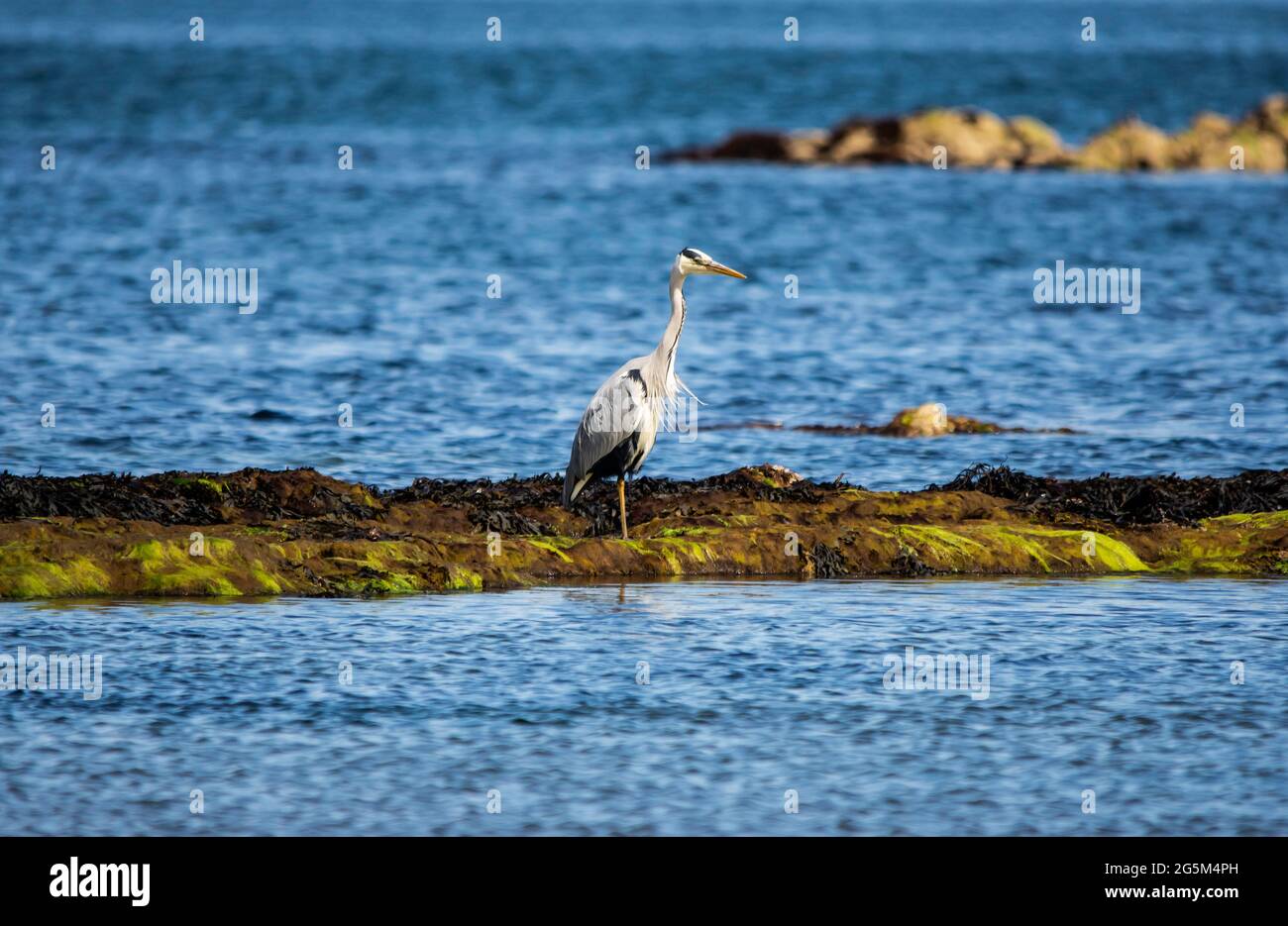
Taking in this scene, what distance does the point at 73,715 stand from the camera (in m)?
10.5

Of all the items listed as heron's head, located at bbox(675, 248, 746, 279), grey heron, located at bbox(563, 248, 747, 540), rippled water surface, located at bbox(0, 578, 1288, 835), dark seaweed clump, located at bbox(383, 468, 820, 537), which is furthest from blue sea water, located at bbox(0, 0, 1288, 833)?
heron's head, located at bbox(675, 248, 746, 279)

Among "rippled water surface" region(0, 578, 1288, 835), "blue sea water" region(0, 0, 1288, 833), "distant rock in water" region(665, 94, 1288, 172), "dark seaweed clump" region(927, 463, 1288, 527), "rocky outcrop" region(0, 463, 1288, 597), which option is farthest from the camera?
"distant rock in water" region(665, 94, 1288, 172)

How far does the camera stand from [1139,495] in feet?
50.5

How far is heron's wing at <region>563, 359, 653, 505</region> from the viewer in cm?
1481

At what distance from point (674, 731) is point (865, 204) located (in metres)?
41.5

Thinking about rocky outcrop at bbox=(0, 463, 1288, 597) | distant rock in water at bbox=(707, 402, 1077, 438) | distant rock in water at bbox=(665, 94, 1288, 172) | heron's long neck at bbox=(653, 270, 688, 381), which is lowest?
rocky outcrop at bbox=(0, 463, 1288, 597)

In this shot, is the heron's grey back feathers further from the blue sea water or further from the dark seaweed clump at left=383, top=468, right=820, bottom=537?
the blue sea water

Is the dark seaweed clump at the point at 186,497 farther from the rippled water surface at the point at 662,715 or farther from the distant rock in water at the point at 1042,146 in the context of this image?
the distant rock in water at the point at 1042,146

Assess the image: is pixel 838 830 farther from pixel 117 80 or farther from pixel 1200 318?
pixel 117 80

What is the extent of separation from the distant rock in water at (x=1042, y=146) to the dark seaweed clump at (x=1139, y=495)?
4329 cm

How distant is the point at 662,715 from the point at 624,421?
4.54 m

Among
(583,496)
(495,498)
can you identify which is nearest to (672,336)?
(583,496)

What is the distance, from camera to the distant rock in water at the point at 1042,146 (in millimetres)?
58562

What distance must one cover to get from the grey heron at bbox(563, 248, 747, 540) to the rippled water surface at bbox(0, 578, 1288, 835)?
4.89 ft
